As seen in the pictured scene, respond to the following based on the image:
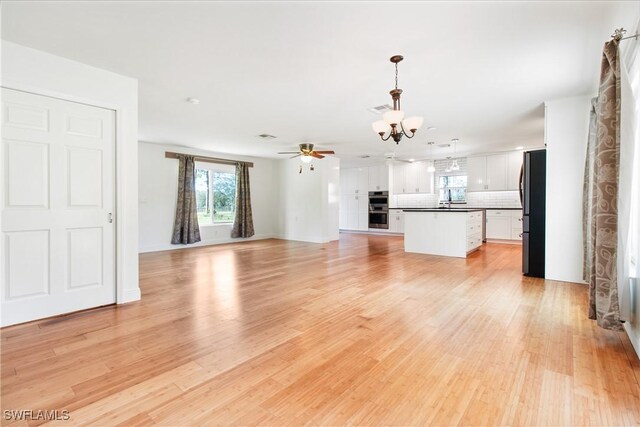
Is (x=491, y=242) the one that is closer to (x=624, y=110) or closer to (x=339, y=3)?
(x=624, y=110)

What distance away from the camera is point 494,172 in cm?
816

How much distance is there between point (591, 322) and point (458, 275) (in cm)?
177

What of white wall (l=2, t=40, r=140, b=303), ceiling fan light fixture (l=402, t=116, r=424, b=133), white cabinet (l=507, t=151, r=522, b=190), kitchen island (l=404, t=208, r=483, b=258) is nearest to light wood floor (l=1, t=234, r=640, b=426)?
white wall (l=2, t=40, r=140, b=303)

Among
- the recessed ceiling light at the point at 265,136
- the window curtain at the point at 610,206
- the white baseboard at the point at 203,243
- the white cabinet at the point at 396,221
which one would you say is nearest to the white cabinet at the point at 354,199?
the white cabinet at the point at 396,221

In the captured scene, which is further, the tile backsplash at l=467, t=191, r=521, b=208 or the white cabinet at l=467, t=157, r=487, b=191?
the white cabinet at l=467, t=157, r=487, b=191

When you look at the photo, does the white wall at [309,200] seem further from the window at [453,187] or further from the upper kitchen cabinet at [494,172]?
the upper kitchen cabinet at [494,172]

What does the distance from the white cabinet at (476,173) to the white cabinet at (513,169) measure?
0.58m

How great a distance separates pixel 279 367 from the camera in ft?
6.29

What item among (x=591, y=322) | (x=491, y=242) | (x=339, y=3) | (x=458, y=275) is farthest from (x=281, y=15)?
(x=491, y=242)

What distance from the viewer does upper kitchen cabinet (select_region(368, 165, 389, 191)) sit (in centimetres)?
1015

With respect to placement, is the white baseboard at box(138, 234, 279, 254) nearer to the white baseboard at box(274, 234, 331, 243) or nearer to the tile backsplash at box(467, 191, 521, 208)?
the white baseboard at box(274, 234, 331, 243)

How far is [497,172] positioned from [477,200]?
961 mm

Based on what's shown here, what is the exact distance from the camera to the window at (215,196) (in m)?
7.88

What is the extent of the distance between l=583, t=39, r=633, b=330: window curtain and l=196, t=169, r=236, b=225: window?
771cm
